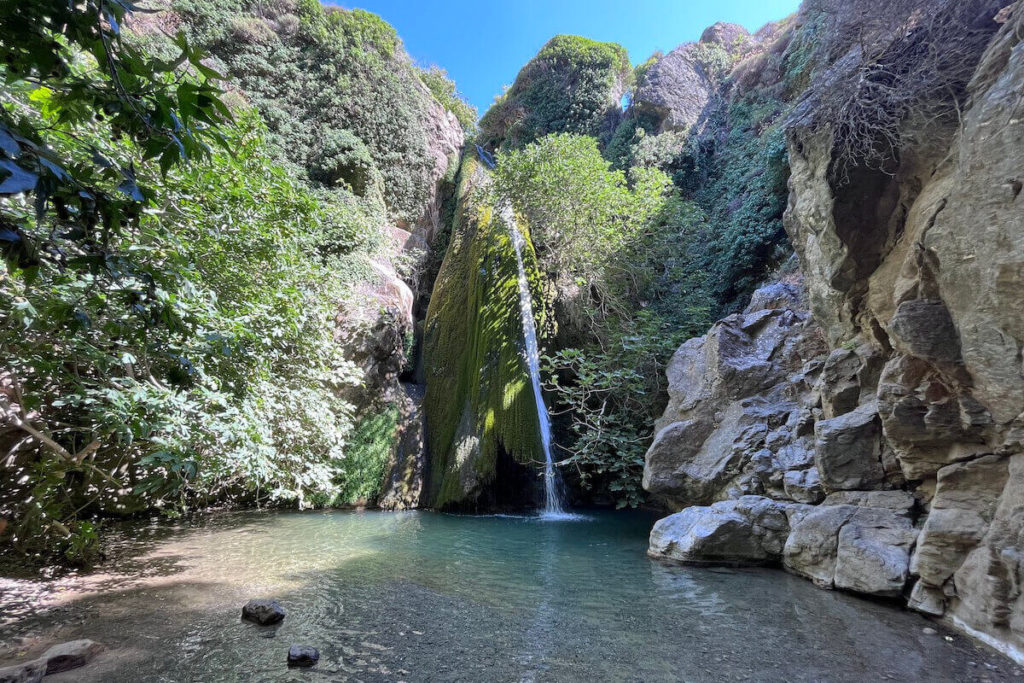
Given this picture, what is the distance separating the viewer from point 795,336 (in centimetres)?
739

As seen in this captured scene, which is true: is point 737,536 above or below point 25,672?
above

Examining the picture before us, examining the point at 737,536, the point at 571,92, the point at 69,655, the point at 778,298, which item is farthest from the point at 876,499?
the point at 571,92

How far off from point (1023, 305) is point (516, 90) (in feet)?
64.9

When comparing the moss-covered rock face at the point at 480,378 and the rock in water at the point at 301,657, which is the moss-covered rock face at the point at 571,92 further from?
the rock in water at the point at 301,657

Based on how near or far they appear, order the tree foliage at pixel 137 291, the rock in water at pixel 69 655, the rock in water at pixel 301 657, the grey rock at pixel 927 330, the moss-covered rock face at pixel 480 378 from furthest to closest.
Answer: the moss-covered rock face at pixel 480 378, the grey rock at pixel 927 330, the rock in water at pixel 301 657, the rock in water at pixel 69 655, the tree foliage at pixel 137 291

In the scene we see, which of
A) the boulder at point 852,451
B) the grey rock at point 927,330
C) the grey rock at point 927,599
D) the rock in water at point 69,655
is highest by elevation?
the grey rock at point 927,330

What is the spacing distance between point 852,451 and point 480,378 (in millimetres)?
6959

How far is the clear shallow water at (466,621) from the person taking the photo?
2955 mm

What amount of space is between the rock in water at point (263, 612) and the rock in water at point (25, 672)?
1.16m

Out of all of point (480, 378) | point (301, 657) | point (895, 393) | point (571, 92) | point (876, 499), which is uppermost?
point (571, 92)

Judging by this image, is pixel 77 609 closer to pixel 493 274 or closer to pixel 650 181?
pixel 493 274

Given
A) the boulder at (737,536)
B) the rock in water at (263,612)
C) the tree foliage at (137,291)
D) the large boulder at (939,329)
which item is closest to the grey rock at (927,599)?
the large boulder at (939,329)

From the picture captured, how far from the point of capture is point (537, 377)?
10.7 meters

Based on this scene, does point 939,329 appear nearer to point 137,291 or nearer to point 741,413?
point 741,413
